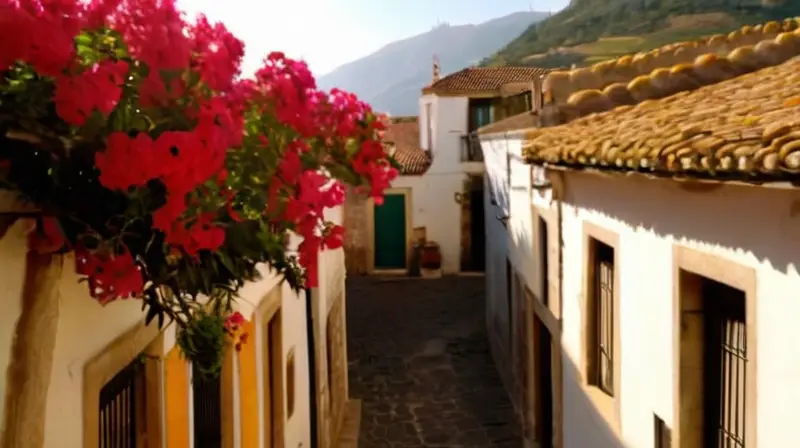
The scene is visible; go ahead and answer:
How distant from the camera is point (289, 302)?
855cm

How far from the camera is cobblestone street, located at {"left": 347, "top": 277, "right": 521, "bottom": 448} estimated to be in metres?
11.9

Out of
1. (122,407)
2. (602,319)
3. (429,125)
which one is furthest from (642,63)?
(429,125)

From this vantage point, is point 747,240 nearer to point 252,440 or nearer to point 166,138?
point 166,138

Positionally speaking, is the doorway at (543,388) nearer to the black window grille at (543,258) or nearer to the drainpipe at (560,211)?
the black window grille at (543,258)

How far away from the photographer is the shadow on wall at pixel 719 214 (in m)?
3.53

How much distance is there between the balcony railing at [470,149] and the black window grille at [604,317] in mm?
17723

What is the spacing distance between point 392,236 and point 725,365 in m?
21.2

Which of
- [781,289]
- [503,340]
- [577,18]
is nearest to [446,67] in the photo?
[577,18]

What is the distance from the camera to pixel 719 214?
423 cm

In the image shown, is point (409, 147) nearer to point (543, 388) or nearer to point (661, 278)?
point (543, 388)

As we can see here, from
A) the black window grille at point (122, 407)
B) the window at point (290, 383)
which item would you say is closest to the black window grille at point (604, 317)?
the window at point (290, 383)

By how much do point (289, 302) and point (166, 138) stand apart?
260 inches

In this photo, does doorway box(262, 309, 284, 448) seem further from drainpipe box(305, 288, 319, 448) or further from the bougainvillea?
the bougainvillea

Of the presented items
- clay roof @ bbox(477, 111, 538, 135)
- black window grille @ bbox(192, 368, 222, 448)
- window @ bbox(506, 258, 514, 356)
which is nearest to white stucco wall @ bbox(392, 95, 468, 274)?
clay roof @ bbox(477, 111, 538, 135)
